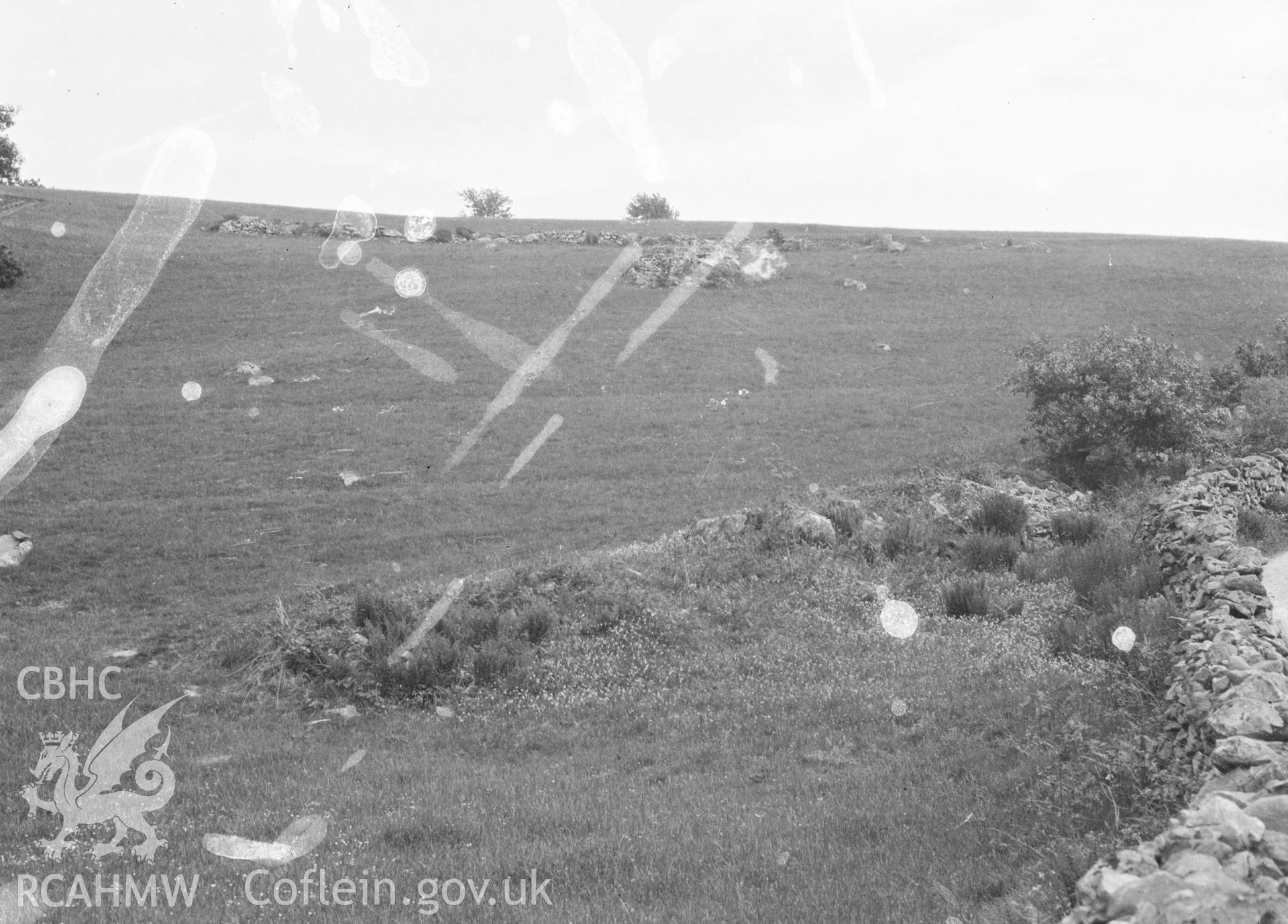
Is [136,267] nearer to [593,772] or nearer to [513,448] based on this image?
[513,448]

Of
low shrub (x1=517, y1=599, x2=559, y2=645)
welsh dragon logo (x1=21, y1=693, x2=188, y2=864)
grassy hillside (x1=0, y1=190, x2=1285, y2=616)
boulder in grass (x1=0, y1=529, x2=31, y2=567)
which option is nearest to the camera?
welsh dragon logo (x1=21, y1=693, x2=188, y2=864)

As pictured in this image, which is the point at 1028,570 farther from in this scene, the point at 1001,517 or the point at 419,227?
the point at 419,227

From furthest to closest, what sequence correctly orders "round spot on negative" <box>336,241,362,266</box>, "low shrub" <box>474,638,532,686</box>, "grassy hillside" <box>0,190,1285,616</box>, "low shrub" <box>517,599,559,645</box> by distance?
"round spot on negative" <box>336,241,362,266</box> < "grassy hillside" <box>0,190,1285,616</box> < "low shrub" <box>517,599,559,645</box> < "low shrub" <box>474,638,532,686</box>

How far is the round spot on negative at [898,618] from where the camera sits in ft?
43.2

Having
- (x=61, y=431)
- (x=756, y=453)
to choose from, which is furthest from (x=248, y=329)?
(x=756, y=453)

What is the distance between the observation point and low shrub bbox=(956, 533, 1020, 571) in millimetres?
16109

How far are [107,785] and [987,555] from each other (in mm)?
13382

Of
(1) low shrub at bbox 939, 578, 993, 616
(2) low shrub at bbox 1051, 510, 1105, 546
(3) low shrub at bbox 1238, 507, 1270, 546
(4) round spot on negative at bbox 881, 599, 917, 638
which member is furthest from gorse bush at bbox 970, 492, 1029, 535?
(4) round spot on negative at bbox 881, 599, 917, 638

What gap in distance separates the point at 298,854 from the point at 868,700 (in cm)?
625

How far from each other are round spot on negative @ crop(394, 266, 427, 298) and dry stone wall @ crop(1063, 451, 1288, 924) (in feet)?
136

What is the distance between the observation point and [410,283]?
4978 centimetres

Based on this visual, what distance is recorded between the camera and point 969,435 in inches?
1194

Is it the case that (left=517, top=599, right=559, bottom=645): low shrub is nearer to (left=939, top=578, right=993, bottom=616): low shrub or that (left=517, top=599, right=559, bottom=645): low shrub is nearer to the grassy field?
the grassy field

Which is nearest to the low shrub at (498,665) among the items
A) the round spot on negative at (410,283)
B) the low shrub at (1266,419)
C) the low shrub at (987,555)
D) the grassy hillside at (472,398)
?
the grassy hillside at (472,398)
